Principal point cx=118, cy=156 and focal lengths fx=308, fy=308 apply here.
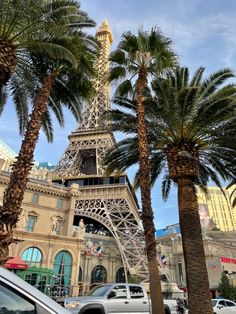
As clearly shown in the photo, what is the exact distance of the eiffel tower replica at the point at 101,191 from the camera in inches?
1596

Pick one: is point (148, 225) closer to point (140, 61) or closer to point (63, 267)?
point (140, 61)

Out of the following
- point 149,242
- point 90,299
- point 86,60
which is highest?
point 86,60

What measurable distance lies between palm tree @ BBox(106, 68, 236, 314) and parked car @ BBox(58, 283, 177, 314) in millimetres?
1850

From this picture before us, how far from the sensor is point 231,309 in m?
19.3

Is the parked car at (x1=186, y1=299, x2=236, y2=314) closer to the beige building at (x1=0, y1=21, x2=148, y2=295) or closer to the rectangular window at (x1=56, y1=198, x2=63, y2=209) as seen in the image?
the beige building at (x1=0, y1=21, x2=148, y2=295)

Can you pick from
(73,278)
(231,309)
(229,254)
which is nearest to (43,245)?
(73,278)

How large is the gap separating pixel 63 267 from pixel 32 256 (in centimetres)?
383

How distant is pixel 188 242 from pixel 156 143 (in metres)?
5.10

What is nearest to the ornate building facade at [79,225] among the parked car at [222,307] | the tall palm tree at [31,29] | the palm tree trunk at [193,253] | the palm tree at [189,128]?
the parked car at [222,307]

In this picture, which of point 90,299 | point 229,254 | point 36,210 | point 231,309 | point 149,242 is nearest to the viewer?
point 90,299

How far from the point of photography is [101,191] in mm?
46750

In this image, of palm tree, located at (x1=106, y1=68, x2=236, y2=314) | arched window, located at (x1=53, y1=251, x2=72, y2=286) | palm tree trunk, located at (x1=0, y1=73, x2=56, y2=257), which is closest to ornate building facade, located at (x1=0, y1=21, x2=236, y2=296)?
arched window, located at (x1=53, y1=251, x2=72, y2=286)

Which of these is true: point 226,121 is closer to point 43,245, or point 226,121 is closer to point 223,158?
point 223,158

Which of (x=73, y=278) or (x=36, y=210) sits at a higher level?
(x=36, y=210)
